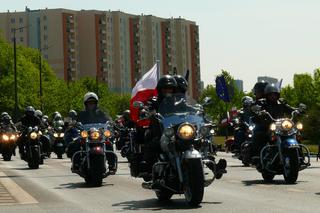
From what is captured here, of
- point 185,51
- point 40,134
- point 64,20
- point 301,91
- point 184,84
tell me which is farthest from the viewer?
point 185,51

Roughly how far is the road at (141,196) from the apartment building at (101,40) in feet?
439

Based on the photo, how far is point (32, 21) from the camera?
16625cm

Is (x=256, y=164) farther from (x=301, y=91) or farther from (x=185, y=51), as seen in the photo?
(x=185, y=51)

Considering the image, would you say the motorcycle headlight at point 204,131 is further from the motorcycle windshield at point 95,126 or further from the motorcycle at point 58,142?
the motorcycle at point 58,142

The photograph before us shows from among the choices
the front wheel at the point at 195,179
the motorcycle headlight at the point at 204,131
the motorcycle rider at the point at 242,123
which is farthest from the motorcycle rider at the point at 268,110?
the motorcycle rider at the point at 242,123

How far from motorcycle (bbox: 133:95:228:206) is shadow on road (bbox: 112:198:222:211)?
161mm

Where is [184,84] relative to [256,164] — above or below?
above

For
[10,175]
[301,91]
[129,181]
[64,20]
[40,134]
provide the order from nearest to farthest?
[129,181]
[10,175]
[40,134]
[301,91]
[64,20]

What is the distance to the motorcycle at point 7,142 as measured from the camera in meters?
32.9

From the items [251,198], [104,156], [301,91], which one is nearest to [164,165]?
[251,198]

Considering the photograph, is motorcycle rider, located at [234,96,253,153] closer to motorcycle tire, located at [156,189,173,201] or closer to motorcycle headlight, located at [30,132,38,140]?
motorcycle headlight, located at [30,132,38,140]

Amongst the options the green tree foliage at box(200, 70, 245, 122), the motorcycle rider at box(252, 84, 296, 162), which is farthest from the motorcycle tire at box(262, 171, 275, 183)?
the green tree foliage at box(200, 70, 245, 122)

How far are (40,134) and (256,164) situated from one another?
1100 centimetres

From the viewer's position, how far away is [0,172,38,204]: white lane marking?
13.8 meters
